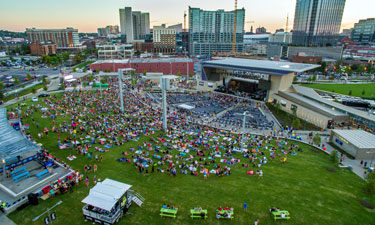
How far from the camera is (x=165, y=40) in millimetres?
164875

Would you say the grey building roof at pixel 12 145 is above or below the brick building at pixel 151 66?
below

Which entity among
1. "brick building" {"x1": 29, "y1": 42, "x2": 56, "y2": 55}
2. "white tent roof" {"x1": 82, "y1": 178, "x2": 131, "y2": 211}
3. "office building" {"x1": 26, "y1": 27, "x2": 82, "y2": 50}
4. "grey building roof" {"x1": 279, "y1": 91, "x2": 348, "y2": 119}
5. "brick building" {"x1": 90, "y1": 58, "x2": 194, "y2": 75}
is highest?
"office building" {"x1": 26, "y1": 27, "x2": 82, "y2": 50}

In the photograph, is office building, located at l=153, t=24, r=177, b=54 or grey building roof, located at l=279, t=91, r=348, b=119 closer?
grey building roof, located at l=279, t=91, r=348, b=119

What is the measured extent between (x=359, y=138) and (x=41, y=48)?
6971 inches

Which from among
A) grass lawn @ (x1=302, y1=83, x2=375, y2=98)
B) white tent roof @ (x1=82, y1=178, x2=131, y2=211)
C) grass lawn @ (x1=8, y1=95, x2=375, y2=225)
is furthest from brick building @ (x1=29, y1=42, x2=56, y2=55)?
white tent roof @ (x1=82, y1=178, x2=131, y2=211)

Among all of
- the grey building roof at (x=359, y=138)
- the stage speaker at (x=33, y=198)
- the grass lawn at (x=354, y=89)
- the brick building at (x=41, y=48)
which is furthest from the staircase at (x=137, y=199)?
the brick building at (x=41, y=48)

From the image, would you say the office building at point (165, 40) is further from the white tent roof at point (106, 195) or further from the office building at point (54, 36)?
the white tent roof at point (106, 195)

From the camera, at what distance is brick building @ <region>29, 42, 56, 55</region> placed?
149 metres

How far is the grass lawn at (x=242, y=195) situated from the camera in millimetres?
16359

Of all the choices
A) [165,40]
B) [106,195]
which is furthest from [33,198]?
[165,40]

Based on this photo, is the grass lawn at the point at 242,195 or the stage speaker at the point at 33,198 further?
the stage speaker at the point at 33,198

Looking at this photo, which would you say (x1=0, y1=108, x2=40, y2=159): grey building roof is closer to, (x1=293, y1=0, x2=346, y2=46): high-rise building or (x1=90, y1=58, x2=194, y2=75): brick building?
(x1=90, y1=58, x2=194, y2=75): brick building

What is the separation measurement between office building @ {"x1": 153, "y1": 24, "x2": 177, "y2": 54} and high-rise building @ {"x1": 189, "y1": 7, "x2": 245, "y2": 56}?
569 inches

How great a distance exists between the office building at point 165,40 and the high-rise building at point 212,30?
47.4 ft
